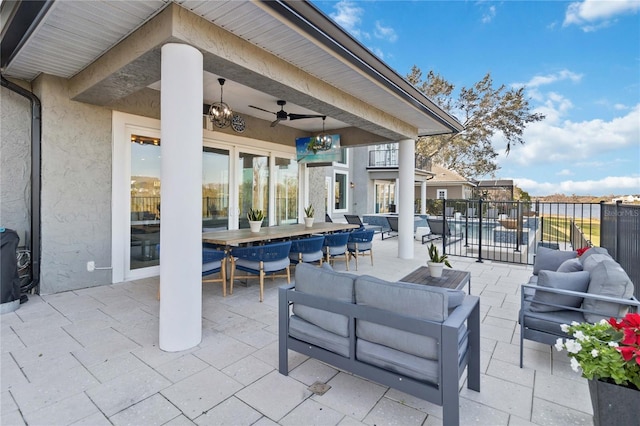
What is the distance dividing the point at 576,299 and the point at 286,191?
7023 millimetres

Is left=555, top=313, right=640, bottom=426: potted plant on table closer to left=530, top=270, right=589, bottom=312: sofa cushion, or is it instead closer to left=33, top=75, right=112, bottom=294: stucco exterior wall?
left=530, top=270, right=589, bottom=312: sofa cushion

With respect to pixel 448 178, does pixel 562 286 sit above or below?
below

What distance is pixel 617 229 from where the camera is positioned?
412 centimetres

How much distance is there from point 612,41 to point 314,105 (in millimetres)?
17574

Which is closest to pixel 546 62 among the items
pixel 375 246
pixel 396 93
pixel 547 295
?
pixel 375 246

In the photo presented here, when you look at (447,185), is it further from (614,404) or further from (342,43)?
(614,404)

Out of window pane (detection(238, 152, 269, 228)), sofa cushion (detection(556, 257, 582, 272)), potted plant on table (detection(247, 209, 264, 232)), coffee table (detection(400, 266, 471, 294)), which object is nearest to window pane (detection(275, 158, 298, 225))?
window pane (detection(238, 152, 269, 228))

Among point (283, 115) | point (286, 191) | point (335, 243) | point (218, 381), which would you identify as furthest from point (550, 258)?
point (286, 191)

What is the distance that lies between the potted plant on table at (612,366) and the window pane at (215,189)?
627cm

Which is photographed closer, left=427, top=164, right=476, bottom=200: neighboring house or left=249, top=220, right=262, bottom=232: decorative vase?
left=249, top=220, right=262, bottom=232: decorative vase

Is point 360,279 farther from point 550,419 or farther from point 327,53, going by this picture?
point 327,53

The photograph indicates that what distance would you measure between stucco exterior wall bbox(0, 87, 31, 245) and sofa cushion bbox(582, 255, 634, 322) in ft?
22.5

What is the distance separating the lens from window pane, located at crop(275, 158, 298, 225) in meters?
8.40

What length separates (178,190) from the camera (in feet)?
9.24
